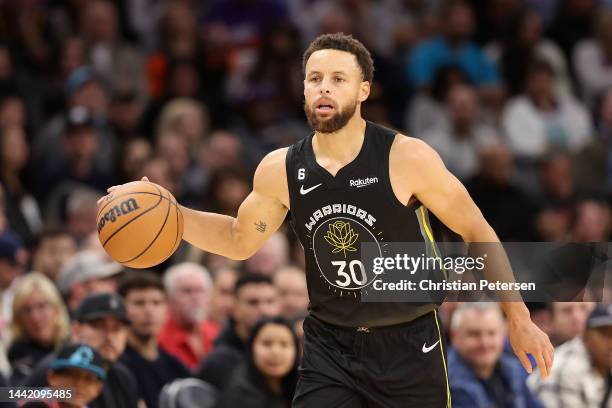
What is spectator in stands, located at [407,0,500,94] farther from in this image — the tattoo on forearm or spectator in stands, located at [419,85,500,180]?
the tattoo on forearm

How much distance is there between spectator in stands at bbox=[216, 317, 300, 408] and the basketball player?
83.3 inches

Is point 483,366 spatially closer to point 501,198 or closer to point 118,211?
point 118,211

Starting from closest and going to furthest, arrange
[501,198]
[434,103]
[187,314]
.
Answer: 1. [187,314]
2. [501,198]
3. [434,103]

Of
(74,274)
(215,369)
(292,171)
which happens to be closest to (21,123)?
(74,274)

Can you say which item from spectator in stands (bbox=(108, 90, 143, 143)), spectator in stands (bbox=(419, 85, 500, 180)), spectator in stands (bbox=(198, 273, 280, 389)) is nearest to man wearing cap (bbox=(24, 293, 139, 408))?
spectator in stands (bbox=(198, 273, 280, 389))

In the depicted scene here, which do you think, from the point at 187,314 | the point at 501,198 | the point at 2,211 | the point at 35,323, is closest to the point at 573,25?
the point at 501,198

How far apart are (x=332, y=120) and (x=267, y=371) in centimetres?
270

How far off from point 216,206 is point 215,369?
9.83 feet

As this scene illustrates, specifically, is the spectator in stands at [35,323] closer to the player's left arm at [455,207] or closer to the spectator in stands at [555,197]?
→ the player's left arm at [455,207]

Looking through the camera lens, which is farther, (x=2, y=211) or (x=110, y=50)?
(x=110, y=50)

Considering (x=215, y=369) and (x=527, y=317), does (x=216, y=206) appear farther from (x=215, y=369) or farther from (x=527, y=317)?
(x=527, y=317)

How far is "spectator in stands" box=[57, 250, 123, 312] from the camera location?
8.73m

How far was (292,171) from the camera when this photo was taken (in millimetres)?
5691

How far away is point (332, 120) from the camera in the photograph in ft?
18.3
